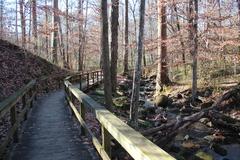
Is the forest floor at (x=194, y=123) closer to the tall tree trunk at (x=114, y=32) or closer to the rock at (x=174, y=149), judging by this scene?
the rock at (x=174, y=149)

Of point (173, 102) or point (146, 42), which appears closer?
point (173, 102)

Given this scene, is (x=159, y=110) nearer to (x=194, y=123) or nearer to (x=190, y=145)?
(x=194, y=123)

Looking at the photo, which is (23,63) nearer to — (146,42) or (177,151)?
(146,42)

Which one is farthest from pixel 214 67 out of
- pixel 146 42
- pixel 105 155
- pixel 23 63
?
Answer: pixel 105 155

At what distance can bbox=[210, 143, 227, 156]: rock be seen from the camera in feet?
38.9

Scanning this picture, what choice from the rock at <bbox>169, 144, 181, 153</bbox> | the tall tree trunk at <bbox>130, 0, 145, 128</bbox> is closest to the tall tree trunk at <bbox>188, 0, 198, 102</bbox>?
the tall tree trunk at <bbox>130, 0, 145, 128</bbox>

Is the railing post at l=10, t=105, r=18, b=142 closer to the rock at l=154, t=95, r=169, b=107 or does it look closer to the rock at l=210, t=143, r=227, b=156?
the rock at l=210, t=143, r=227, b=156

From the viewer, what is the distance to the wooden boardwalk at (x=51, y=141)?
7195mm

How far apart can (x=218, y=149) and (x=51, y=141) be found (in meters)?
5.96

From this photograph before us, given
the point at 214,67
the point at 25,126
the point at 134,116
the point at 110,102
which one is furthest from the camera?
the point at 214,67

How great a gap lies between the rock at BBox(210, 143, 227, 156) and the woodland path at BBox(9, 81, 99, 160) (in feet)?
15.2

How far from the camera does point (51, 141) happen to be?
8.36 m

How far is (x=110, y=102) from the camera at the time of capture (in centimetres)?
1399

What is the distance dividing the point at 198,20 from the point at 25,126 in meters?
12.8
